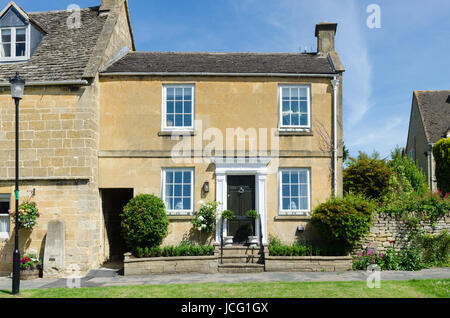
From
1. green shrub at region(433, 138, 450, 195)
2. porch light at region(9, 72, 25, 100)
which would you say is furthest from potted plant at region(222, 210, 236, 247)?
green shrub at region(433, 138, 450, 195)

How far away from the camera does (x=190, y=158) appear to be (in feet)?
47.8

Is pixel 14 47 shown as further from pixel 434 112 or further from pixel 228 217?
pixel 434 112

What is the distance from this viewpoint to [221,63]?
15.8 metres

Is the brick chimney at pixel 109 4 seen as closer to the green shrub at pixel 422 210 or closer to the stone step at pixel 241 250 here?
the stone step at pixel 241 250

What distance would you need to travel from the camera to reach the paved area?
11.4 m

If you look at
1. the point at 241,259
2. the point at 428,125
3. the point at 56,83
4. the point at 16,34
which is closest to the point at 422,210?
the point at 241,259

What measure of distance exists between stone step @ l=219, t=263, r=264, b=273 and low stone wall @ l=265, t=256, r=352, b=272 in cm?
28

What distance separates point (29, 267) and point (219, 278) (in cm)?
604

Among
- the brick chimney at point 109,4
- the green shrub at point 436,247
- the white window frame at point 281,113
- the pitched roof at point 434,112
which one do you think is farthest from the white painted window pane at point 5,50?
the pitched roof at point 434,112

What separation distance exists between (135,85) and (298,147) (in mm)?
6140

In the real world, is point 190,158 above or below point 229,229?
above

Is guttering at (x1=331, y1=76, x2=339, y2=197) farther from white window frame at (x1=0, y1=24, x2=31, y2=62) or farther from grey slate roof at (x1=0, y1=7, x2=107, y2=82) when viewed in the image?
white window frame at (x1=0, y1=24, x2=31, y2=62)
